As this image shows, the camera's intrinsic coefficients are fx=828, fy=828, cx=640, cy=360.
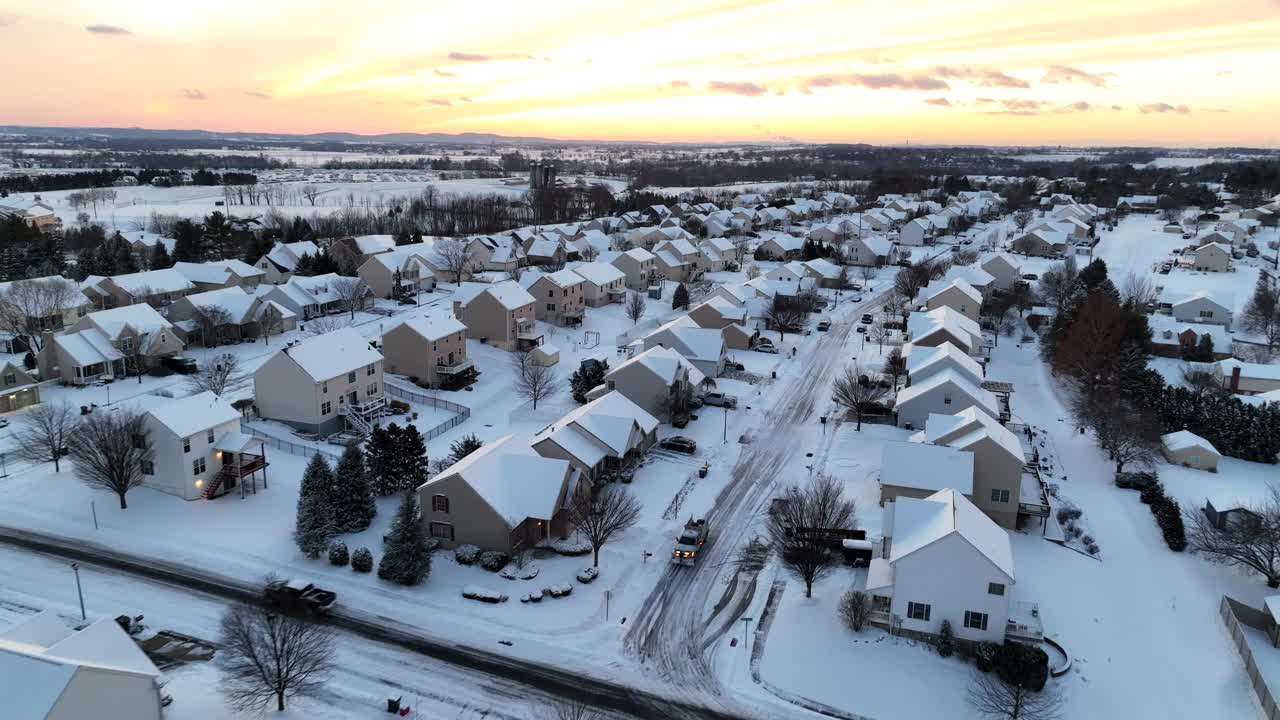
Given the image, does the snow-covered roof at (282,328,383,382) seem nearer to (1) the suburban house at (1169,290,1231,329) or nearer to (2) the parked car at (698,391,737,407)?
(2) the parked car at (698,391,737,407)

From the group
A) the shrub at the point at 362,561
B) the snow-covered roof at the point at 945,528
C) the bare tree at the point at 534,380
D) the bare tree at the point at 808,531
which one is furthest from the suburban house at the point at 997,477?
the bare tree at the point at 534,380

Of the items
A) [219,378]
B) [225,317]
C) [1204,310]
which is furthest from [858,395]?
[225,317]

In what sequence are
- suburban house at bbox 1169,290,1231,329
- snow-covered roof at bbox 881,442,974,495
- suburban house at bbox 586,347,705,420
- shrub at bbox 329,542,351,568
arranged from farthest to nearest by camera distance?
suburban house at bbox 1169,290,1231,329 < suburban house at bbox 586,347,705,420 < snow-covered roof at bbox 881,442,974,495 < shrub at bbox 329,542,351,568

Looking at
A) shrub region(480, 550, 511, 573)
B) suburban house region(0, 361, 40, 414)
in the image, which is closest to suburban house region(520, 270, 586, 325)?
suburban house region(0, 361, 40, 414)

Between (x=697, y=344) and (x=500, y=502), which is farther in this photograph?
(x=697, y=344)

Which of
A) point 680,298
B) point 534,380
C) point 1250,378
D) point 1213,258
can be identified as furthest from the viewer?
point 1213,258

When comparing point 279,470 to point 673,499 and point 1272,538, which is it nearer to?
point 673,499

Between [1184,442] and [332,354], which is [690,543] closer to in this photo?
[332,354]

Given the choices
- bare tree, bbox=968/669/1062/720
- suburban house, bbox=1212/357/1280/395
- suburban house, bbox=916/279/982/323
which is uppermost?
suburban house, bbox=916/279/982/323
